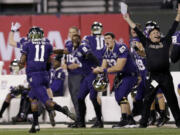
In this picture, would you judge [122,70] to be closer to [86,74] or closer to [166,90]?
[86,74]

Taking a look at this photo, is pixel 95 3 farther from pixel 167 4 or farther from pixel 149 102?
pixel 149 102

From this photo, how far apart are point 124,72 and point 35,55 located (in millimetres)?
1810

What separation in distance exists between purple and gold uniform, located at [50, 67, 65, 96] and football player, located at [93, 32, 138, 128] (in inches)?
114

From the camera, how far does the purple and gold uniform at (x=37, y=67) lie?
1455 cm

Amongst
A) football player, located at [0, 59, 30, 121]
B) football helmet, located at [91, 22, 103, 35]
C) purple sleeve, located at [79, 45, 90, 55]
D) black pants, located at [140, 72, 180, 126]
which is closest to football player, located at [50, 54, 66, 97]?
football player, located at [0, 59, 30, 121]

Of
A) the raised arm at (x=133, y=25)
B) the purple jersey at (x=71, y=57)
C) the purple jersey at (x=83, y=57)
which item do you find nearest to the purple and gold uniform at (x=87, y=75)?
the purple jersey at (x=83, y=57)

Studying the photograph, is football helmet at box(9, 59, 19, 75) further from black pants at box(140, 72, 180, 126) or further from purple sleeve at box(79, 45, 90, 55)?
black pants at box(140, 72, 180, 126)

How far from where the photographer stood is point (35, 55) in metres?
14.6

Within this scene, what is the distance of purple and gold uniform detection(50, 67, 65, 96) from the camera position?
60.7ft

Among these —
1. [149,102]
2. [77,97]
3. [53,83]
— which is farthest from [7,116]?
[149,102]

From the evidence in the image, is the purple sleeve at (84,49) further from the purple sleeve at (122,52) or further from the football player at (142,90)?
the football player at (142,90)

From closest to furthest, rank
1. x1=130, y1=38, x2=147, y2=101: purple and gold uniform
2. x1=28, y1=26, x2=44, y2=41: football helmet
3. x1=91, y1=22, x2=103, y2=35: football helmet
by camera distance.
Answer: x1=28, y1=26, x2=44, y2=41: football helmet, x1=130, y1=38, x2=147, y2=101: purple and gold uniform, x1=91, y1=22, x2=103, y2=35: football helmet

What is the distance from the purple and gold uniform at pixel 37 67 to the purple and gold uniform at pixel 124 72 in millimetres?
1424

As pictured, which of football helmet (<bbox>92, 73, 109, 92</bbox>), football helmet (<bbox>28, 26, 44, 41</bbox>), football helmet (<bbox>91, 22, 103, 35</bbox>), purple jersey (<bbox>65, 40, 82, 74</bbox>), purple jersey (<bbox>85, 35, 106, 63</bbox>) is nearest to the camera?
football helmet (<bbox>28, 26, 44, 41</bbox>)
